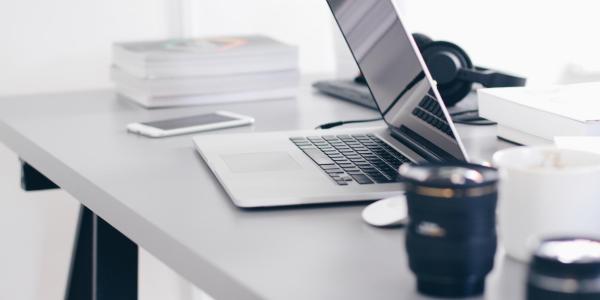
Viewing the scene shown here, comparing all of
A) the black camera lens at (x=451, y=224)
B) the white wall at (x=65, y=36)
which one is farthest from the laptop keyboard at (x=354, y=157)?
the white wall at (x=65, y=36)

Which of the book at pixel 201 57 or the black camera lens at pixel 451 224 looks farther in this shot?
the book at pixel 201 57

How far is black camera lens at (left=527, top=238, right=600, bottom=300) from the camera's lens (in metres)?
0.54

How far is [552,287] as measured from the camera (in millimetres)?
545

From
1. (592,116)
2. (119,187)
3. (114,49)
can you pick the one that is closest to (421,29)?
(114,49)

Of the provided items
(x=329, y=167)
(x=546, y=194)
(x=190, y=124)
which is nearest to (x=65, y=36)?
(x=190, y=124)

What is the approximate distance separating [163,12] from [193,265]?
4.03ft

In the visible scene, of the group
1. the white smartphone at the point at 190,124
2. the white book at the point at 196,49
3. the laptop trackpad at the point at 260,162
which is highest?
the white book at the point at 196,49

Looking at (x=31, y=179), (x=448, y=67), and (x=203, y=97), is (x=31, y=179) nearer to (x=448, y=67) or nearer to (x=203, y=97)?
(x=203, y=97)

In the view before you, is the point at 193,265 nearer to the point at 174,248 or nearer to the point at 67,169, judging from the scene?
the point at 174,248

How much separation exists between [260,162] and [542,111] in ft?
1.09

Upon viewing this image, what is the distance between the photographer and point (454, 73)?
4.66 feet

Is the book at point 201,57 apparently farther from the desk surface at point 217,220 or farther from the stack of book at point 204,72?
the desk surface at point 217,220

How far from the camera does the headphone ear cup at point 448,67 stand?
1.42 m

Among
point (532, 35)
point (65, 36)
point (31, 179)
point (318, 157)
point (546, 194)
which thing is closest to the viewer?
point (546, 194)
